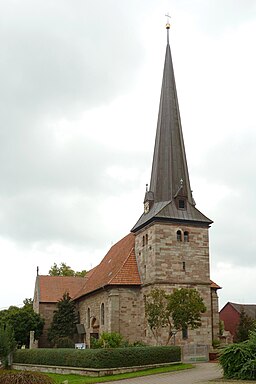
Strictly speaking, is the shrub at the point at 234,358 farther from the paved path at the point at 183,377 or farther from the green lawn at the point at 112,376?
the green lawn at the point at 112,376

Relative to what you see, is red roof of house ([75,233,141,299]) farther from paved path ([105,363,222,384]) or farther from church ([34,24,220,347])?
paved path ([105,363,222,384])

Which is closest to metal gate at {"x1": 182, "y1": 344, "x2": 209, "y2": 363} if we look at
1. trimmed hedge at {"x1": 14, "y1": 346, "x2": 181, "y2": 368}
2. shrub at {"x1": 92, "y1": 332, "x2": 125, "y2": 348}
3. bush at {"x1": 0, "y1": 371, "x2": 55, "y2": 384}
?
trimmed hedge at {"x1": 14, "y1": 346, "x2": 181, "y2": 368}

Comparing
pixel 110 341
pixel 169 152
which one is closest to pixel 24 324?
pixel 110 341

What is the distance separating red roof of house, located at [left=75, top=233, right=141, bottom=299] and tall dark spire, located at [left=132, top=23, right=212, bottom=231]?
2.78 metres

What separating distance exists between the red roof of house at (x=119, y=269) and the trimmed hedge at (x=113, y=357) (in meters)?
8.85

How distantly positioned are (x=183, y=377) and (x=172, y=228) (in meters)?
A: 15.6

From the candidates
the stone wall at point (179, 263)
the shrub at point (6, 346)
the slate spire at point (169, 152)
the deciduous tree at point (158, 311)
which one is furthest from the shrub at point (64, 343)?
the slate spire at point (169, 152)

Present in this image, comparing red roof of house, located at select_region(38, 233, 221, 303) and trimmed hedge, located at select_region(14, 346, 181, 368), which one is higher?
red roof of house, located at select_region(38, 233, 221, 303)

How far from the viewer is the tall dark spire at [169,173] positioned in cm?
4181

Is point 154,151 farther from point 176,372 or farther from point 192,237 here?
point 176,372

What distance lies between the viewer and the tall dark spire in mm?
41812

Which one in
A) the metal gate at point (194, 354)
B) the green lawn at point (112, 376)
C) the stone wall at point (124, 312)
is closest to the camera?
the green lawn at point (112, 376)

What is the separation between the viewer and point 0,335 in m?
36.3

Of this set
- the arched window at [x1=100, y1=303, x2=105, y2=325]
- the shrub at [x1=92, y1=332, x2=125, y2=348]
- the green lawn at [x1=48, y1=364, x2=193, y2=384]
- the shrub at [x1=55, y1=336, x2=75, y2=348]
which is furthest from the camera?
the shrub at [x1=55, y1=336, x2=75, y2=348]
